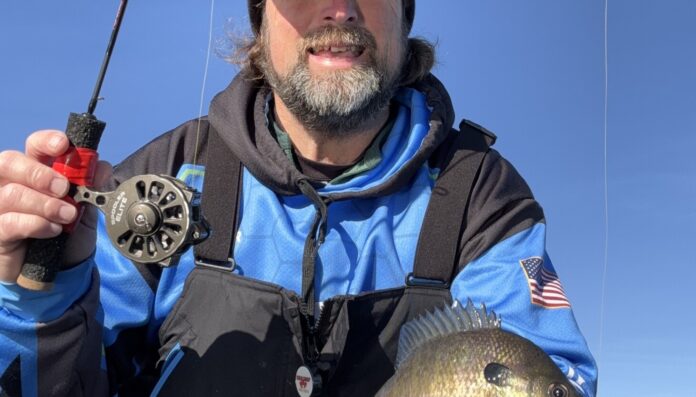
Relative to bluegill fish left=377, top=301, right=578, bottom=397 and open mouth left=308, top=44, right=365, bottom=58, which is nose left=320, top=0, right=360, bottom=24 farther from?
bluegill fish left=377, top=301, right=578, bottom=397

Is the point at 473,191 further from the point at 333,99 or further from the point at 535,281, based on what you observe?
the point at 333,99

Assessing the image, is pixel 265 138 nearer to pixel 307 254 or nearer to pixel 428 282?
pixel 307 254

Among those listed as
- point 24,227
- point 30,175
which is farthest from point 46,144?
point 24,227

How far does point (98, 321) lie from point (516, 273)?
2.13 metres

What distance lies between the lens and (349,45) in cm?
445

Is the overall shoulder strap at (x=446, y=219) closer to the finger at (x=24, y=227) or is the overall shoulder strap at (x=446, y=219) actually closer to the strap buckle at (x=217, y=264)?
the strap buckle at (x=217, y=264)

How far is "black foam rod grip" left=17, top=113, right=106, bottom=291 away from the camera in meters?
2.89

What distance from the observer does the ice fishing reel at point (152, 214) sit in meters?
2.82

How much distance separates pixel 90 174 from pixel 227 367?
4.31 ft

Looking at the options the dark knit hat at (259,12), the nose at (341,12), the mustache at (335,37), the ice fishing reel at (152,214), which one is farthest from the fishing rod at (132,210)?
the dark knit hat at (259,12)

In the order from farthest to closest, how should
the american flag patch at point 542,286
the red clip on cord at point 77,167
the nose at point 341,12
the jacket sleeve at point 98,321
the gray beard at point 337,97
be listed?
the nose at point 341,12 < the gray beard at point 337,97 < the american flag patch at point 542,286 < the jacket sleeve at point 98,321 < the red clip on cord at point 77,167

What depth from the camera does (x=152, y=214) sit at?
282 centimetres

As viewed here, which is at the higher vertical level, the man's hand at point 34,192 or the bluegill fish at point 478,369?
the man's hand at point 34,192

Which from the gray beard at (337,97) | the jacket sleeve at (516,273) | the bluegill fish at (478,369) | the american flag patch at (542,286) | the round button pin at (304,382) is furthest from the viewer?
the gray beard at (337,97)
